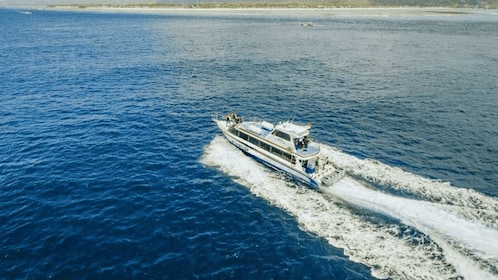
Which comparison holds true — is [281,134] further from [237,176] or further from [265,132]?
[237,176]

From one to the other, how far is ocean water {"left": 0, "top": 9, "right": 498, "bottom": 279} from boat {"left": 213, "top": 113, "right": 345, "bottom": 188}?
1.40 m

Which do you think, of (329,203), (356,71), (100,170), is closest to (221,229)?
(329,203)

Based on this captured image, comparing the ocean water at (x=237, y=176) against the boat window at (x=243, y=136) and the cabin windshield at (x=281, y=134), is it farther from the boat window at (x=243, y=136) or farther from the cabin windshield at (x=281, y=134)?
the cabin windshield at (x=281, y=134)

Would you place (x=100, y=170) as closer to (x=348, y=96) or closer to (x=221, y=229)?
(x=221, y=229)

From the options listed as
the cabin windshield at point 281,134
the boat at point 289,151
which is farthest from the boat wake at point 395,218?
the cabin windshield at point 281,134

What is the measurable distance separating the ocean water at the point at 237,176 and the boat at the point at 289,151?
1403 millimetres

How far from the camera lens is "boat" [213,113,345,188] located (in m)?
42.3

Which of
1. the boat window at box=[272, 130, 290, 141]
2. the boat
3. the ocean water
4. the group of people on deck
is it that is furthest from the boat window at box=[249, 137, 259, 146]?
the group of people on deck

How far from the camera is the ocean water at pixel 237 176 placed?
101ft

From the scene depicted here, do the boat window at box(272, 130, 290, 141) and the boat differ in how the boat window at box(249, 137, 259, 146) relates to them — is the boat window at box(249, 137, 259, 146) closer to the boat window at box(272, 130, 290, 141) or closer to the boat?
the boat

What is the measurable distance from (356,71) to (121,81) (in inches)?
2509

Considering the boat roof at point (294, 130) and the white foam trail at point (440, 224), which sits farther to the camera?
the boat roof at point (294, 130)

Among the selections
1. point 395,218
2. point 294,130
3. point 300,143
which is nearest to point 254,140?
point 294,130

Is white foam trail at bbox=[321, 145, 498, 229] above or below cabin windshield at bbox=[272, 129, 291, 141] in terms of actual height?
below
